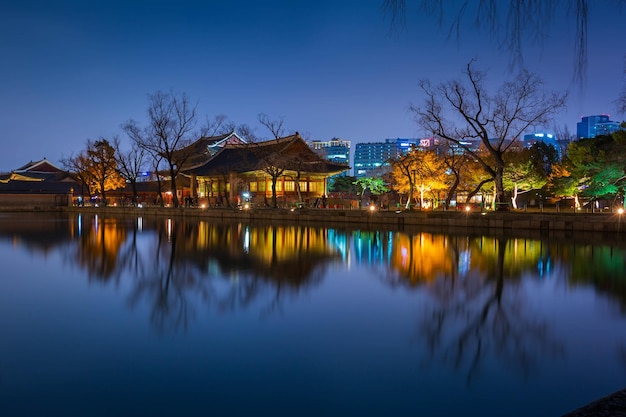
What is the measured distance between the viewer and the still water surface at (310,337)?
4.41 m

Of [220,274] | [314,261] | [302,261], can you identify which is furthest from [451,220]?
[220,274]

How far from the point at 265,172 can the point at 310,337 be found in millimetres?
35048

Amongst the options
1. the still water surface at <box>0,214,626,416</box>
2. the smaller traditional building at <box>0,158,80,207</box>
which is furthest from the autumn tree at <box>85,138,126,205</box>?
the still water surface at <box>0,214,626,416</box>

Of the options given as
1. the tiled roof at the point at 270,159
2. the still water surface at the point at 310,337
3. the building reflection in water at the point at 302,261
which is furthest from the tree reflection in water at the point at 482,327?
the tiled roof at the point at 270,159

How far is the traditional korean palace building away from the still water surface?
2638 cm

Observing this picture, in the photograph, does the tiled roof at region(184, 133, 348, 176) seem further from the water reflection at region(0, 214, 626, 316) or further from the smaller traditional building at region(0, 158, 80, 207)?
the smaller traditional building at region(0, 158, 80, 207)

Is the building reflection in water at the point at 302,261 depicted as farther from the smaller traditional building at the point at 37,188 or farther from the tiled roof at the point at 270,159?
the smaller traditional building at the point at 37,188

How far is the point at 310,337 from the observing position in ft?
20.5

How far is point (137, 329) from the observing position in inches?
259

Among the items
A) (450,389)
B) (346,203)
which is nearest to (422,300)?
(450,389)

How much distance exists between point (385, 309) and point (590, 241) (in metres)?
14.4

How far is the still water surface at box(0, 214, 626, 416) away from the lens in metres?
4.41

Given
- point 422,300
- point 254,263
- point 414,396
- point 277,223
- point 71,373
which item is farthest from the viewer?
point 277,223

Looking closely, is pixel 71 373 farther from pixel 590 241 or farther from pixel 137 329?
pixel 590 241
